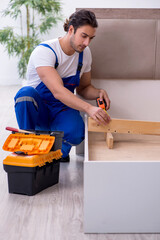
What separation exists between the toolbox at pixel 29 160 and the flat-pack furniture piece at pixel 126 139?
23 cm

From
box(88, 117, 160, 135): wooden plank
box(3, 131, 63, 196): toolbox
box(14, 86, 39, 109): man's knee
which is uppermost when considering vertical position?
box(14, 86, 39, 109): man's knee

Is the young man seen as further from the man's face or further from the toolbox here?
the toolbox

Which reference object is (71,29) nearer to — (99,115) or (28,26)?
(99,115)

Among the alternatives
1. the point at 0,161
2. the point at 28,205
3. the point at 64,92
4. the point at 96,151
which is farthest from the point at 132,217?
the point at 0,161

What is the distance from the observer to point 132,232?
4.88ft

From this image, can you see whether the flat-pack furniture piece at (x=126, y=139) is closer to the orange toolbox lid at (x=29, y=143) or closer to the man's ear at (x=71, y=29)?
the orange toolbox lid at (x=29, y=143)

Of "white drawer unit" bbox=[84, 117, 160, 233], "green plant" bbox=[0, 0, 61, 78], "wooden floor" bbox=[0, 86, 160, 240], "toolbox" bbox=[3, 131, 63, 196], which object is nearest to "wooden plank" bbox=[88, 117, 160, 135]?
"toolbox" bbox=[3, 131, 63, 196]

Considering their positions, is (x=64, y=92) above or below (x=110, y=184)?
above

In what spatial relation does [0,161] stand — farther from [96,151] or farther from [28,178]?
[96,151]

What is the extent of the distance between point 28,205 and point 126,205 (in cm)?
57

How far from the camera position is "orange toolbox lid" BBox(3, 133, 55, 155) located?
1.82m

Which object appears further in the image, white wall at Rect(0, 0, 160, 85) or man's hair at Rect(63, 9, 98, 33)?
white wall at Rect(0, 0, 160, 85)

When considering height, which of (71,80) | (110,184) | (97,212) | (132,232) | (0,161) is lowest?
(0,161)

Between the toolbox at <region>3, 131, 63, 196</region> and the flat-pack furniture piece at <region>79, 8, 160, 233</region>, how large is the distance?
0.23 meters
